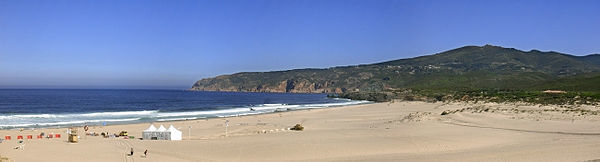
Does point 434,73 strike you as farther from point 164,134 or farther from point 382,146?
point 382,146

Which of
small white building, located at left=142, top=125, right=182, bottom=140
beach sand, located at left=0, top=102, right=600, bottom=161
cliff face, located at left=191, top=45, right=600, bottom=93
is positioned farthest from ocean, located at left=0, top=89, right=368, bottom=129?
cliff face, located at left=191, top=45, right=600, bottom=93

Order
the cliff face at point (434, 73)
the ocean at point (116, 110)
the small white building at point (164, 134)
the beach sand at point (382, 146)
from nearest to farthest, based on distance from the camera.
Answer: the beach sand at point (382, 146)
the small white building at point (164, 134)
the ocean at point (116, 110)
the cliff face at point (434, 73)

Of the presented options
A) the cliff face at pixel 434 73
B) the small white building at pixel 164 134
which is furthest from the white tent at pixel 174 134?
the cliff face at pixel 434 73

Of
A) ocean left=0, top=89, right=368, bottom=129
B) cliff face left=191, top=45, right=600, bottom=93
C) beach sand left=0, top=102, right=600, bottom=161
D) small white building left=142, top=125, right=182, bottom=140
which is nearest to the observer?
beach sand left=0, top=102, right=600, bottom=161

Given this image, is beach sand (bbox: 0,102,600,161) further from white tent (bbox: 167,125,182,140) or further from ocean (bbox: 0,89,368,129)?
ocean (bbox: 0,89,368,129)

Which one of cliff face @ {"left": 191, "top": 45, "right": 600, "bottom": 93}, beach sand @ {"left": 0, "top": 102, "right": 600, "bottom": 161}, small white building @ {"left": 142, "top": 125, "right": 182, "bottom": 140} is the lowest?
beach sand @ {"left": 0, "top": 102, "right": 600, "bottom": 161}

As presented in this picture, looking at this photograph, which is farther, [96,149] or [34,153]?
[96,149]

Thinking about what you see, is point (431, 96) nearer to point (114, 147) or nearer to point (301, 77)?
point (114, 147)

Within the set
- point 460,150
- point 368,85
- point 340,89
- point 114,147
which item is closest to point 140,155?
point 114,147

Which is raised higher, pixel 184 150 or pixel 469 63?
pixel 469 63

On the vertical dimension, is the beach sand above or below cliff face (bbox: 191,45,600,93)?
below

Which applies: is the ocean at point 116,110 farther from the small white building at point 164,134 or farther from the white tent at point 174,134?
the white tent at point 174,134
